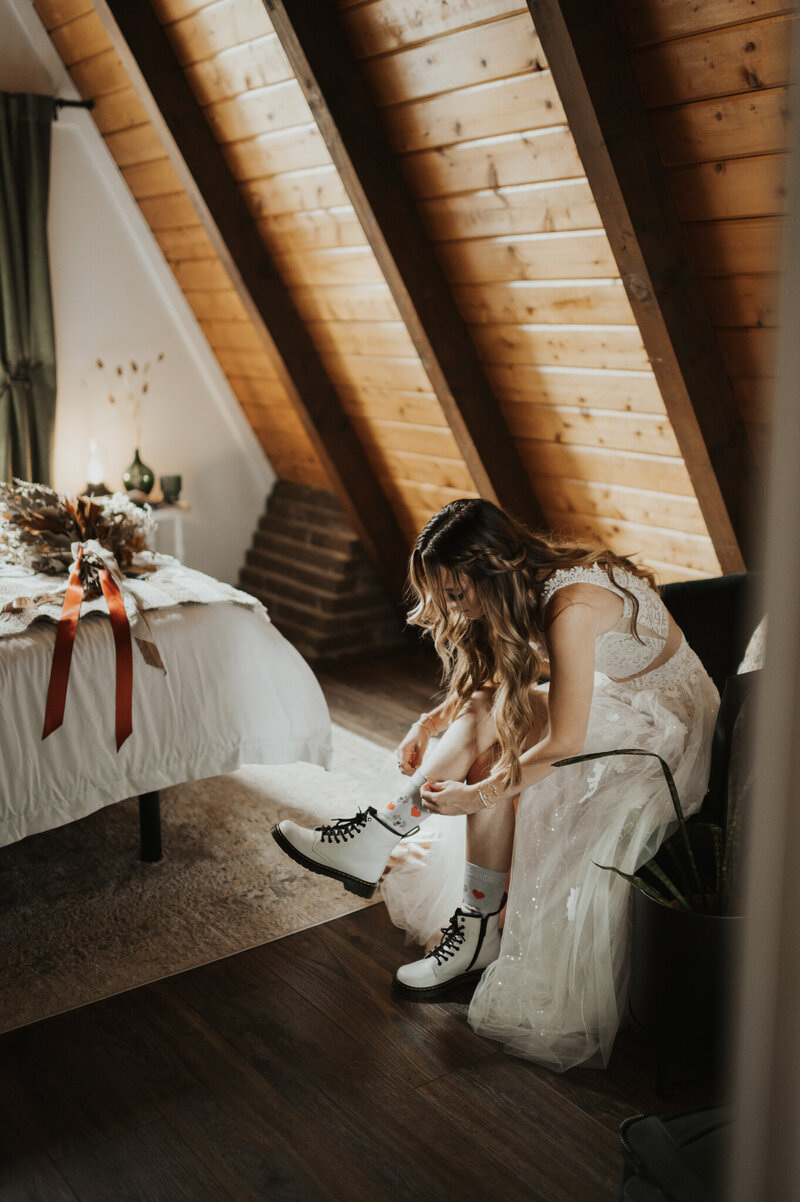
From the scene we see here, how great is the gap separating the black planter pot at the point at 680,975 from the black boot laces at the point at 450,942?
381 millimetres

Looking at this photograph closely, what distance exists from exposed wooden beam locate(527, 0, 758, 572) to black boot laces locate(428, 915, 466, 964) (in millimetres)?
1331

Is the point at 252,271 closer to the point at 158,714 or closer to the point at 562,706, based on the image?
the point at 158,714

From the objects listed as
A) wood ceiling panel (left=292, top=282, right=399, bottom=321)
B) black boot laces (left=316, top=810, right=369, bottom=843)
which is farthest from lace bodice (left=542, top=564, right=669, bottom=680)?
wood ceiling panel (left=292, top=282, right=399, bottom=321)

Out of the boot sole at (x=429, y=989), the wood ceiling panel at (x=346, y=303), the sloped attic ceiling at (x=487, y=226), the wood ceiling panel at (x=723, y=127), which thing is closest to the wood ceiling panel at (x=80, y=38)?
the sloped attic ceiling at (x=487, y=226)

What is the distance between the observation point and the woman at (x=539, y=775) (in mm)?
1863

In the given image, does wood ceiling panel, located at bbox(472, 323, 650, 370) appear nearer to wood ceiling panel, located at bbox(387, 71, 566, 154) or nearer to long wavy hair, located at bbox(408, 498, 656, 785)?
wood ceiling panel, located at bbox(387, 71, 566, 154)

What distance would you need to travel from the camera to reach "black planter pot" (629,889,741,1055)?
66.9 inches

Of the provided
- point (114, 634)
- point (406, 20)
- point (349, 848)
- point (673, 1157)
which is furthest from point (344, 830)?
point (406, 20)

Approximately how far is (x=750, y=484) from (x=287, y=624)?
237 centimetres

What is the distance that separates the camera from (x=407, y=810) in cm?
207

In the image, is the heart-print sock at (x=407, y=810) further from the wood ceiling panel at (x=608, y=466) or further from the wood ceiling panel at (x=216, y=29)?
the wood ceiling panel at (x=216, y=29)

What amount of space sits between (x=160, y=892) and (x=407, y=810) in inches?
29.4

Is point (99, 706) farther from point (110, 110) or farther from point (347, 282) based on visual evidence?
point (110, 110)

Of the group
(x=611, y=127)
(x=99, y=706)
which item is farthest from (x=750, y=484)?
(x=99, y=706)
